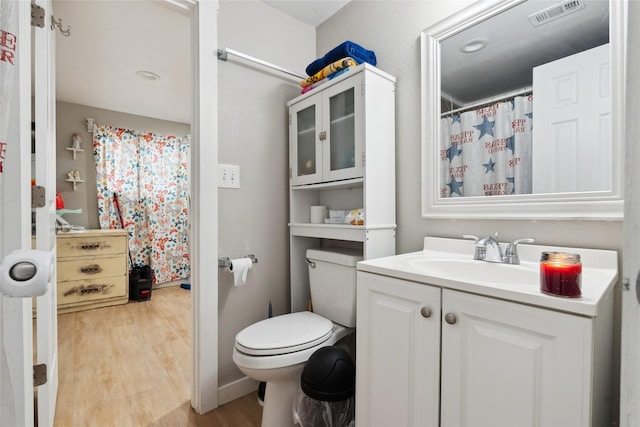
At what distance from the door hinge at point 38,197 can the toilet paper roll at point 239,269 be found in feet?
2.68

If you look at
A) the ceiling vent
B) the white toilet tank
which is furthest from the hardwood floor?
the ceiling vent

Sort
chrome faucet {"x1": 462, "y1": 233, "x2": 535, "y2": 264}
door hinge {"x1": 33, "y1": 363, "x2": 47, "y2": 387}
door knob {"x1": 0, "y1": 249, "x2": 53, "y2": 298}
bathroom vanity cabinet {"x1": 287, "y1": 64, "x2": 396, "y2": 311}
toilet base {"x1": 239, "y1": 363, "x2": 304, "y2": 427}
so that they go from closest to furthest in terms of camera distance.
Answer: door knob {"x1": 0, "y1": 249, "x2": 53, "y2": 298}
chrome faucet {"x1": 462, "y1": 233, "x2": 535, "y2": 264}
door hinge {"x1": 33, "y1": 363, "x2": 47, "y2": 387}
toilet base {"x1": 239, "y1": 363, "x2": 304, "y2": 427}
bathroom vanity cabinet {"x1": 287, "y1": 64, "x2": 396, "y2": 311}

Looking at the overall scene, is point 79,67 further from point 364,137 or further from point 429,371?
point 429,371

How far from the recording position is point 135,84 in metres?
3.04

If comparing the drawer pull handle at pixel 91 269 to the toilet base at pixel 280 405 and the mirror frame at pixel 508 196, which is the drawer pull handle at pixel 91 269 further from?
the mirror frame at pixel 508 196

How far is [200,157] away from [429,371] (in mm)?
1362

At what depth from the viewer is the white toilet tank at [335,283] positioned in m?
1.53

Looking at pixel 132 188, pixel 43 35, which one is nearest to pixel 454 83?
pixel 43 35

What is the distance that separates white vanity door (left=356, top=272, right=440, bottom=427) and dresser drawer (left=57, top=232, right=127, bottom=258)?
3.12 meters

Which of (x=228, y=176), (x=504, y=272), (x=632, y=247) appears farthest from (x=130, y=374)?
(x=632, y=247)

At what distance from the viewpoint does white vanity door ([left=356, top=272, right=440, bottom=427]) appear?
3.12ft

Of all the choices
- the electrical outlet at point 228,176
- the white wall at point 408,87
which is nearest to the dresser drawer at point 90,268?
the electrical outlet at point 228,176

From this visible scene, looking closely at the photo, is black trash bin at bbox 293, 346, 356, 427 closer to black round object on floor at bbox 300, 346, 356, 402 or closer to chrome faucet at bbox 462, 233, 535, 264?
black round object on floor at bbox 300, 346, 356, 402

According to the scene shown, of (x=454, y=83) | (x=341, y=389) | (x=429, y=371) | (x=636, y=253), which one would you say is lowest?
(x=341, y=389)
